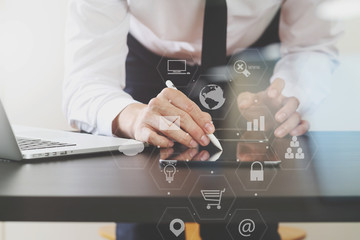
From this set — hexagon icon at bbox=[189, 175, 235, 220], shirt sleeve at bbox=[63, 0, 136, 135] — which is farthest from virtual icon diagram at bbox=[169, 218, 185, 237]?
shirt sleeve at bbox=[63, 0, 136, 135]

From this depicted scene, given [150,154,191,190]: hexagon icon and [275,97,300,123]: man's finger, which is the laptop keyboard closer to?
[150,154,191,190]: hexagon icon

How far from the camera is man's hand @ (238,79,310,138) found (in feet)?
1.64

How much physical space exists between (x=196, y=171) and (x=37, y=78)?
93 centimetres

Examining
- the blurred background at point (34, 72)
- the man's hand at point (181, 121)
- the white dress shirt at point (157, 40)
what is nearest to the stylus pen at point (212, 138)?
the man's hand at point (181, 121)

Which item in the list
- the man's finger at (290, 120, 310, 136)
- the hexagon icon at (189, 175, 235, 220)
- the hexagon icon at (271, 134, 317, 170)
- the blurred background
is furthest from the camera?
the blurred background

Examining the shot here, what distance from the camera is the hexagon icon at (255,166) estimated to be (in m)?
0.35

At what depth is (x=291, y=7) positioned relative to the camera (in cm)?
69

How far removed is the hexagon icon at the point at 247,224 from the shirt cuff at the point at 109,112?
0.81 ft

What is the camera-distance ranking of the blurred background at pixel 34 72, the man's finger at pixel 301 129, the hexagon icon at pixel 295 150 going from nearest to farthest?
the hexagon icon at pixel 295 150 < the man's finger at pixel 301 129 < the blurred background at pixel 34 72

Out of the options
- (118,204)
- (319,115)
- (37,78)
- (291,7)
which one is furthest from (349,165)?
(37,78)

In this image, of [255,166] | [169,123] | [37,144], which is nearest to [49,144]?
[37,144]

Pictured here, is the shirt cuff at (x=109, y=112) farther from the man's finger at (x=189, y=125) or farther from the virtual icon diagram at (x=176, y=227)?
the virtual icon diagram at (x=176, y=227)

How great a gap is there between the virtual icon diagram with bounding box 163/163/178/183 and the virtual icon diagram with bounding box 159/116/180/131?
7cm

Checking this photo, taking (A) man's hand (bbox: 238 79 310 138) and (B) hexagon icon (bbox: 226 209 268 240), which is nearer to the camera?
(B) hexagon icon (bbox: 226 209 268 240)
